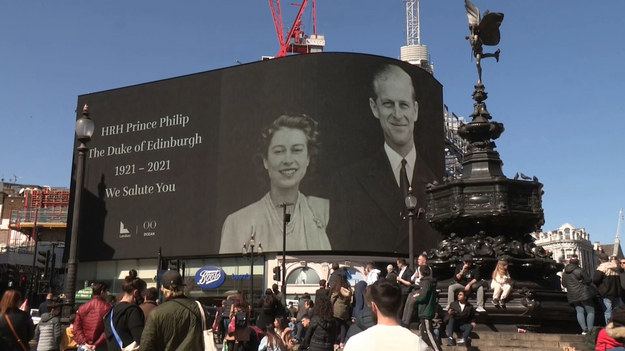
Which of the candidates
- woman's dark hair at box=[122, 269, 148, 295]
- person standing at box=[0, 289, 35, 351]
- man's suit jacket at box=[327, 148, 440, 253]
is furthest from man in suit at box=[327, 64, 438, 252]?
person standing at box=[0, 289, 35, 351]

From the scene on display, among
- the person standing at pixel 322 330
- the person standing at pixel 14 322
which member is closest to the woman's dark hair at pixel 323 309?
the person standing at pixel 322 330

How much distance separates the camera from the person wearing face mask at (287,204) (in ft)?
159

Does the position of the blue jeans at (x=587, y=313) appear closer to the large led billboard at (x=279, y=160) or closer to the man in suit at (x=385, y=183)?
the large led billboard at (x=279, y=160)

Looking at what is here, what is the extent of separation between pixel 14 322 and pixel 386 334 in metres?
4.80

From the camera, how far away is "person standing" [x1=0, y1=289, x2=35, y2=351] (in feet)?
21.7

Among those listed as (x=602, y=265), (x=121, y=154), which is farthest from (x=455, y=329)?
(x=121, y=154)

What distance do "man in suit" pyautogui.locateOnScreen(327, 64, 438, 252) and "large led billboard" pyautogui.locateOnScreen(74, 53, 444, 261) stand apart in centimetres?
8

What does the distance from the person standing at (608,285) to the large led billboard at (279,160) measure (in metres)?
34.3

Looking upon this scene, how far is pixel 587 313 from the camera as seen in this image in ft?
37.4

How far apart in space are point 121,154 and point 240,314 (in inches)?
2023

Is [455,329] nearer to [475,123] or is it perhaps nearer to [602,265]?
[602,265]

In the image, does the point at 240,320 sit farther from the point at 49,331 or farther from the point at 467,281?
the point at 467,281

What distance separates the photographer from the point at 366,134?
49969mm

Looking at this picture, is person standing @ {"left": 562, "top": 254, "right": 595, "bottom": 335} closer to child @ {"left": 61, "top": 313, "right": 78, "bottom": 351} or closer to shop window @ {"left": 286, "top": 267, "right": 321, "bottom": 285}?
child @ {"left": 61, "top": 313, "right": 78, "bottom": 351}
